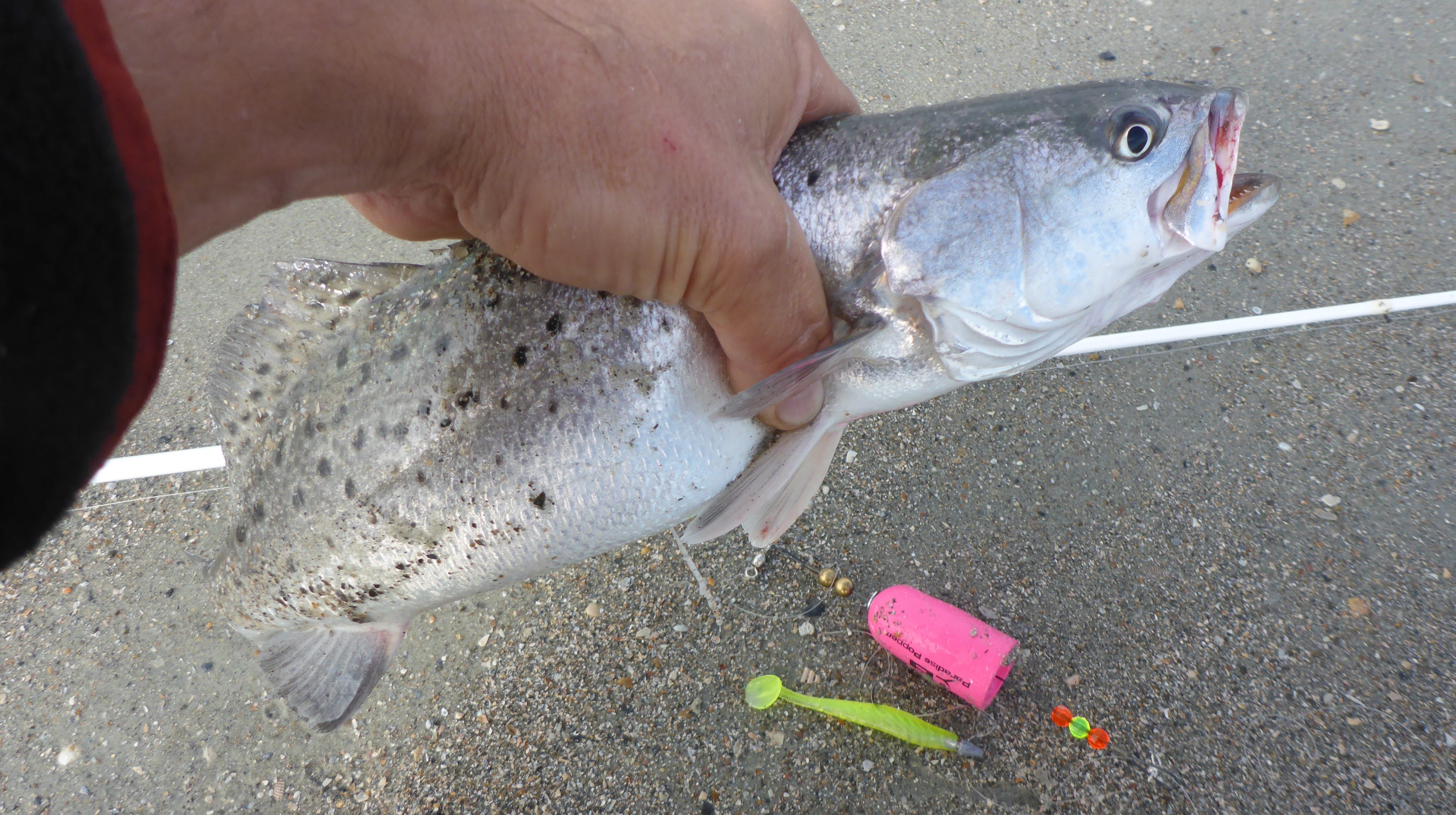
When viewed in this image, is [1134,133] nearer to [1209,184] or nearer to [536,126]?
[1209,184]

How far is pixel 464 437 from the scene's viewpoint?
4.15ft

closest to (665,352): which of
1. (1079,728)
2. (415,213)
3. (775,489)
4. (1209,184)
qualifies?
(775,489)

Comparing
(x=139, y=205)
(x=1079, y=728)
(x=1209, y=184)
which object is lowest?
(x=1079, y=728)

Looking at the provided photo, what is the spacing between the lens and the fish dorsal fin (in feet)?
4.63

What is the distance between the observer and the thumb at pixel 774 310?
42.2 inches

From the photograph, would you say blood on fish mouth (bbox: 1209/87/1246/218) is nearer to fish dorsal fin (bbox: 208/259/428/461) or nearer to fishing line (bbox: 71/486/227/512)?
fish dorsal fin (bbox: 208/259/428/461)

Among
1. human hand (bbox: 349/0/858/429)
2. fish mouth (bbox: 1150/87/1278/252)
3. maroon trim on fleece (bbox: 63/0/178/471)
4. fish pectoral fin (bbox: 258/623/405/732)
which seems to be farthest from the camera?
fish pectoral fin (bbox: 258/623/405/732)

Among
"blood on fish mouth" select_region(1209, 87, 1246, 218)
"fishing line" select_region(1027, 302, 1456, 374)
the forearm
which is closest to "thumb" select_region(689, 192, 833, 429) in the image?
the forearm

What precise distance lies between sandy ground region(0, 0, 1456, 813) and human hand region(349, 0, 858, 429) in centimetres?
91

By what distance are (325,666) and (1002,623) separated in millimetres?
1552

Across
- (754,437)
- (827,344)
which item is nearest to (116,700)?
(754,437)

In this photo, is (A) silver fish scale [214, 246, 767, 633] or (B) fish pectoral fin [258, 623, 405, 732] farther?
(B) fish pectoral fin [258, 623, 405, 732]

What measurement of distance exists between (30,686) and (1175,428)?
3.20 meters

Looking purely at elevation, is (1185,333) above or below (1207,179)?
below
